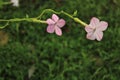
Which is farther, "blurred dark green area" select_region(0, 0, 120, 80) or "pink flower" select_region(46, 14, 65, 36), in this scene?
"blurred dark green area" select_region(0, 0, 120, 80)

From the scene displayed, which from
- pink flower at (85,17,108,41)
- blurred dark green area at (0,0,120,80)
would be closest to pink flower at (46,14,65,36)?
pink flower at (85,17,108,41)

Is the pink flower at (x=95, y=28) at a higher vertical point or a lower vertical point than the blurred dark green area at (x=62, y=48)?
higher

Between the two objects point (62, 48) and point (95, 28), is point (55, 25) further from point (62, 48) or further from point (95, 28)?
point (62, 48)

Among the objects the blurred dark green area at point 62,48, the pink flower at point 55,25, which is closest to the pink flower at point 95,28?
the pink flower at point 55,25

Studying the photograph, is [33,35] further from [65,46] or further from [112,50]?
[112,50]

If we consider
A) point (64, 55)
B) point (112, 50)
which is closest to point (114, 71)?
point (112, 50)

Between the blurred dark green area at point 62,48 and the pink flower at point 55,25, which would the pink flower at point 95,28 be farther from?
the blurred dark green area at point 62,48

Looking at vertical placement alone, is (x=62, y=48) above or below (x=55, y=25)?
below

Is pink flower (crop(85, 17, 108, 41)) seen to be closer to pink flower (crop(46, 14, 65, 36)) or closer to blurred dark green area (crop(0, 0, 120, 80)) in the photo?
pink flower (crop(46, 14, 65, 36))

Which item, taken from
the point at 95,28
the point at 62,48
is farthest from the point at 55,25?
the point at 62,48
